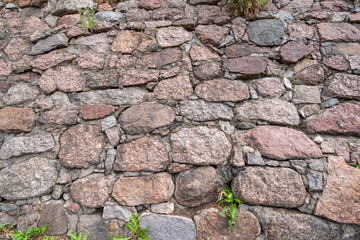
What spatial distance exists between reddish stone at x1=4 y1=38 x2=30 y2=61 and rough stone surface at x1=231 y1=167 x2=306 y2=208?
2172 mm

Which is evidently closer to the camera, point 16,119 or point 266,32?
point 16,119

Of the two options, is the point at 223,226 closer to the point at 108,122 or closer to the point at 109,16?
the point at 108,122

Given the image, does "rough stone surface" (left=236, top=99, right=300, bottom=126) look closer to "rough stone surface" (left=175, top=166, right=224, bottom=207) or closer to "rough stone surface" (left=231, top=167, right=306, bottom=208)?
"rough stone surface" (left=231, top=167, right=306, bottom=208)

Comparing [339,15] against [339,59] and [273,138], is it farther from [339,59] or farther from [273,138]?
[273,138]

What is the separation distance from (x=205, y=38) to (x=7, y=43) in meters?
1.86

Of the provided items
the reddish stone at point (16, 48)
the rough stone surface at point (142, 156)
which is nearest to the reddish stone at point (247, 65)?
the rough stone surface at point (142, 156)

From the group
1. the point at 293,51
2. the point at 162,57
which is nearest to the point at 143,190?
the point at 162,57

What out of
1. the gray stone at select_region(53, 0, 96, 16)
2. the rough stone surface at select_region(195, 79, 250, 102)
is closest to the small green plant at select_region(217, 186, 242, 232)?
the rough stone surface at select_region(195, 79, 250, 102)

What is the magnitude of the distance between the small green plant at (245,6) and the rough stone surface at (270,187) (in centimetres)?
138

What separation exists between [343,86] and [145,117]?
1615mm

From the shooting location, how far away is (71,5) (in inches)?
80.0

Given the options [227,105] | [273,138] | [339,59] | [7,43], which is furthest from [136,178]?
[339,59]

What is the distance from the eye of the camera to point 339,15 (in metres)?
1.92

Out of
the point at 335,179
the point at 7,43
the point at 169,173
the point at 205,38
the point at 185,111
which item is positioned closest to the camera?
the point at 335,179
